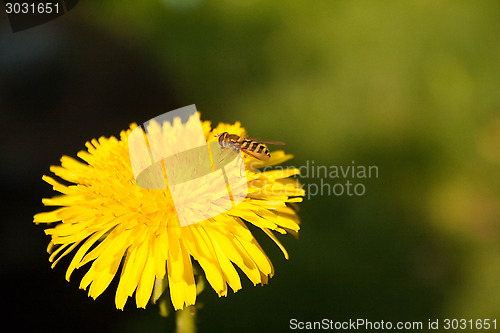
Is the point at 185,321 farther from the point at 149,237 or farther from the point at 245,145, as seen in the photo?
the point at 245,145

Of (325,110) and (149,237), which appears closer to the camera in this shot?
(149,237)

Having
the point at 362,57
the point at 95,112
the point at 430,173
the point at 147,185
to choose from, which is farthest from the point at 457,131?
the point at 95,112

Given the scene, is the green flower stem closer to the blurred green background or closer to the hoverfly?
the hoverfly

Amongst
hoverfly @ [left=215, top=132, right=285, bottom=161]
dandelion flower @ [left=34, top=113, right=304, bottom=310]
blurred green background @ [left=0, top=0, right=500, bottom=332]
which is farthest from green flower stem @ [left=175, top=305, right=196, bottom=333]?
blurred green background @ [left=0, top=0, right=500, bottom=332]

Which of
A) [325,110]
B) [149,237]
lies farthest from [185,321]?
[325,110]

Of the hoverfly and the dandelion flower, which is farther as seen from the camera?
the hoverfly

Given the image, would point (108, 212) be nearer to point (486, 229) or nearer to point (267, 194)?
Result: point (267, 194)
